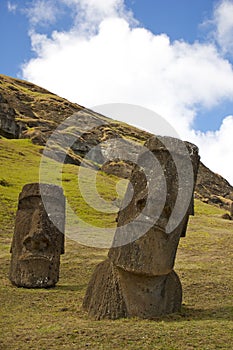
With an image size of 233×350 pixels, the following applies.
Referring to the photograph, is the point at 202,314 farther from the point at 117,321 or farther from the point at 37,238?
the point at 37,238

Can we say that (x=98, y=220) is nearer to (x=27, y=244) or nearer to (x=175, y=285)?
(x=27, y=244)

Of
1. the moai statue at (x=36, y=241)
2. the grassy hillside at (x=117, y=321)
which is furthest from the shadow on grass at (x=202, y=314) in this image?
the moai statue at (x=36, y=241)

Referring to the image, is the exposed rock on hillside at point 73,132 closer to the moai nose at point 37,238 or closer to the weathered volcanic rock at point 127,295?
the moai nose at point 37,238

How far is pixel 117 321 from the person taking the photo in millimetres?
8148

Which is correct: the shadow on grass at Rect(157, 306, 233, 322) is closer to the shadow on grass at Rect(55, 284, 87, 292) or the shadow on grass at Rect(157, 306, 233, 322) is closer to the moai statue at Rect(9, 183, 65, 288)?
the shadow on grass at Rect(55, 284, 87, 292)

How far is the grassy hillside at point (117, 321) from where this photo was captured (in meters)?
6.73

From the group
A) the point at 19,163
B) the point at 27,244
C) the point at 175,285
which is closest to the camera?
the point at 175,285

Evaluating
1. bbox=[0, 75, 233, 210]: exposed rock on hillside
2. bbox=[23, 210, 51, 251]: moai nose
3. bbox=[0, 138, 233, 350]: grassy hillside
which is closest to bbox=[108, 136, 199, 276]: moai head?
bbox=[0, 138, 233, 350]: grassy hillside

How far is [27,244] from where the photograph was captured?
1295 centimetres

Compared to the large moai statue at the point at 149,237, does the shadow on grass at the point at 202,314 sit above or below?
below

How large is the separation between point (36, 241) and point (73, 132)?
6778 centimetres

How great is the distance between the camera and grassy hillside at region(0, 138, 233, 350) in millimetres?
6734

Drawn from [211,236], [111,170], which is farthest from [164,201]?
[111,170]

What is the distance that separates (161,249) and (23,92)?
365 ft
